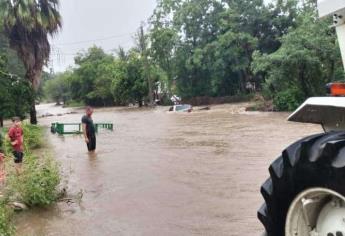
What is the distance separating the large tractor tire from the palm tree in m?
28.8

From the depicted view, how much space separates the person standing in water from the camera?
51.3 ft

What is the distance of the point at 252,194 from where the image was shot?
343 inches

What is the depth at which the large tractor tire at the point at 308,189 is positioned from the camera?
2453 millimetres

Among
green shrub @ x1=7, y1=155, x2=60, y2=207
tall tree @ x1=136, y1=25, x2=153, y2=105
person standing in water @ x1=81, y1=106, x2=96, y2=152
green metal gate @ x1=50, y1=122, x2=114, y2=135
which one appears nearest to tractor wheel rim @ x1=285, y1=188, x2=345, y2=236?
green shrub @ x1=7, y1=155, x2=60, y2=207

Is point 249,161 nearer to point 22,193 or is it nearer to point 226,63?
point 22,193

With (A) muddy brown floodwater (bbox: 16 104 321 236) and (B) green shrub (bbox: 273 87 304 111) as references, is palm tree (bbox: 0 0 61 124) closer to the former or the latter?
(A) muddy brown floodwater (bbox: 16 104 321 236)

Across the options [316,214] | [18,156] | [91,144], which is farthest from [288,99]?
[316,214]

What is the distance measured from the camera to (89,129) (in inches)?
634

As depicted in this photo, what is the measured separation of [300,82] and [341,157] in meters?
30.8

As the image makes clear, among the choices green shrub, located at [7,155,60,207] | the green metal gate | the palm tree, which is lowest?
the green metal gate

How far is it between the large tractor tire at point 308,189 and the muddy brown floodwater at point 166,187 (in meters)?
3.48

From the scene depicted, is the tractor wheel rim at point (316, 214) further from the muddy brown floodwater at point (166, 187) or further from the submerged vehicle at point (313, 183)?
the muddy brown floodwater at point (166, 187)

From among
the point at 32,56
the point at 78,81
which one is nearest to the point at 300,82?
the point at 32,56

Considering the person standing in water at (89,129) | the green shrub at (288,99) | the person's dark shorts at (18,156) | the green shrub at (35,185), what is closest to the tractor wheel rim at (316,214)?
the green shrub at (35,185)
